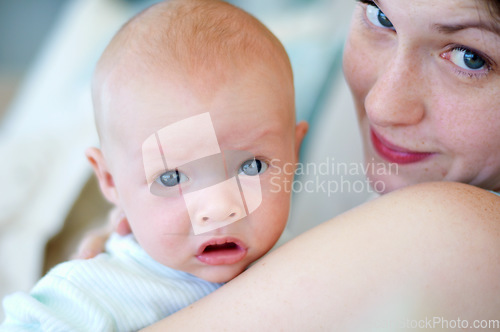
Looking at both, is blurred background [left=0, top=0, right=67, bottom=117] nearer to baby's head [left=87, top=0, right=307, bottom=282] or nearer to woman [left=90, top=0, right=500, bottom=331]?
baby's head [left=87, top=0, right=307, bottom=282]

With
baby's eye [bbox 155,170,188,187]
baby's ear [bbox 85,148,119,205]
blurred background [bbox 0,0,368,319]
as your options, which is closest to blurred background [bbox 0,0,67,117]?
blurred background [bbox 0,0,368,319]

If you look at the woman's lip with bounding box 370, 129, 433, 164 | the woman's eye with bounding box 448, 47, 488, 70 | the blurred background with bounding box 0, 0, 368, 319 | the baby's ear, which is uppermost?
the woman's eye with bounding box 448, 47, 488, 70

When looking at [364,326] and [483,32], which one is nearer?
[364,326]

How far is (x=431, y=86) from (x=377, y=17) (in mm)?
202

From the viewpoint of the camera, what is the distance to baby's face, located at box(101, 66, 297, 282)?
0.87 metres

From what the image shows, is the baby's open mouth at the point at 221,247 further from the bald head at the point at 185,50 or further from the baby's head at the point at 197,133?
the bald head at the point at 185,50

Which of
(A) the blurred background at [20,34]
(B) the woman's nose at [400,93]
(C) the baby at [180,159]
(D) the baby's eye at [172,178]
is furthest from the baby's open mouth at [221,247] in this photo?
(A) the blurred background at [20,34]

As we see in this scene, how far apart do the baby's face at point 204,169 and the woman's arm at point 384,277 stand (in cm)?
15

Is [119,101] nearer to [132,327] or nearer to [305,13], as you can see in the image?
[132,327]

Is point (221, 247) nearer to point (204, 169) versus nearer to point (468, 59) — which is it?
point (204, 169)

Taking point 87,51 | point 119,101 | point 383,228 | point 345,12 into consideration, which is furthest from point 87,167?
point 345,12

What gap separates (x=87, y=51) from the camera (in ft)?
7.95

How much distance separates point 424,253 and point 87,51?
2.10 meters

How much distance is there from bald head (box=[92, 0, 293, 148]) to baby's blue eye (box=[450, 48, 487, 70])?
1.05 feet
